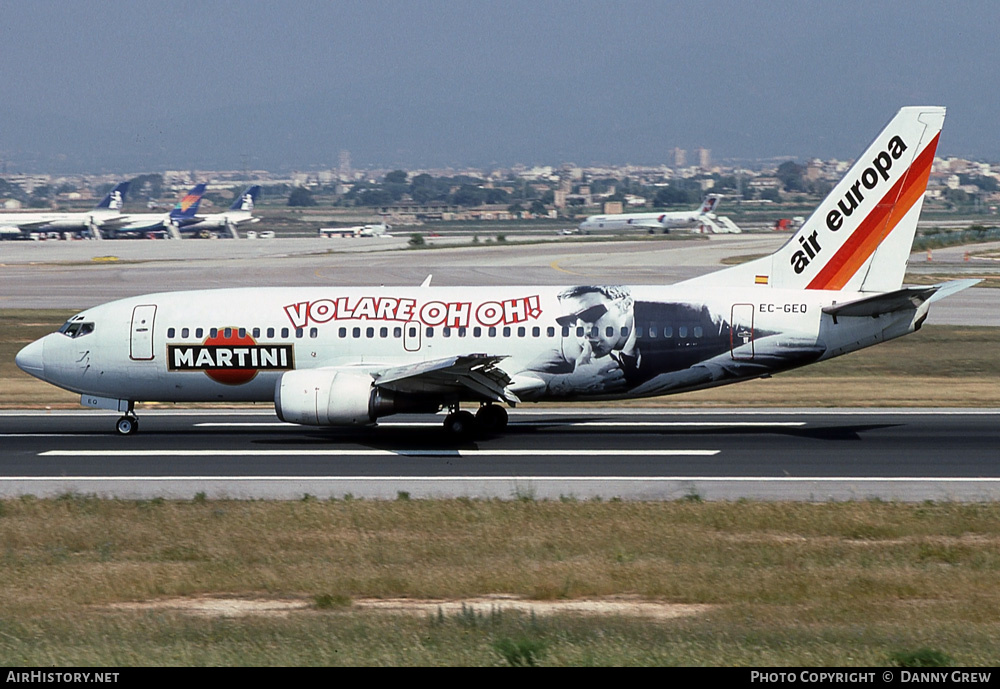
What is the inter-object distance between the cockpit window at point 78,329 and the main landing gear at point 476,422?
355 inches

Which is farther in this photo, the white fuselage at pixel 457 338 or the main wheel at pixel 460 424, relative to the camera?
the main wheel at pixel 460 424

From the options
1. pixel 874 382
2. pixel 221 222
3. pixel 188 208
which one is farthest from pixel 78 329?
pixel 221 222

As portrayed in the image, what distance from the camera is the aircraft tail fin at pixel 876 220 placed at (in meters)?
27.8

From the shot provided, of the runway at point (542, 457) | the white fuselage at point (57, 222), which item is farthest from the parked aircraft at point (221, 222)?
the runway at point (542, 457)

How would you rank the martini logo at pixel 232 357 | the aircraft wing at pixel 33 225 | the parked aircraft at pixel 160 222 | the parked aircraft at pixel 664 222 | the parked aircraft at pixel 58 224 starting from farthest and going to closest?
the parked aircraft at pixel 160 222 < the aircraft wing at pixel 33 225 < the parked aircraft at pixel 58 224 < the parked aircraft at pixel 664 222 < the martini logo at pixel 232 357

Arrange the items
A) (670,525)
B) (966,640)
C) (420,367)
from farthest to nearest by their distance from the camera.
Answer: (420,367), (670,525), (966,640)

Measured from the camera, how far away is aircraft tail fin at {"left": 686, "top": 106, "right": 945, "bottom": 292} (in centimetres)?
2780

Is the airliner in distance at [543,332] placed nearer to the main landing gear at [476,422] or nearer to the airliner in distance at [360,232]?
the main landing gear at [476,422]

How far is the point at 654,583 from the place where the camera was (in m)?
15.0

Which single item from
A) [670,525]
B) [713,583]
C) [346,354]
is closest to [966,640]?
[713,583]

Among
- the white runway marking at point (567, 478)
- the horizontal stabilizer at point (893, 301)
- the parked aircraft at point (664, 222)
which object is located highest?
the horizontal stabilizer at point (893, 301)

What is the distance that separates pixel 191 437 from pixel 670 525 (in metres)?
14.5

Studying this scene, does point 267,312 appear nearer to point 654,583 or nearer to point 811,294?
point 811,294

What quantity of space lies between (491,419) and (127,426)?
350 inches
